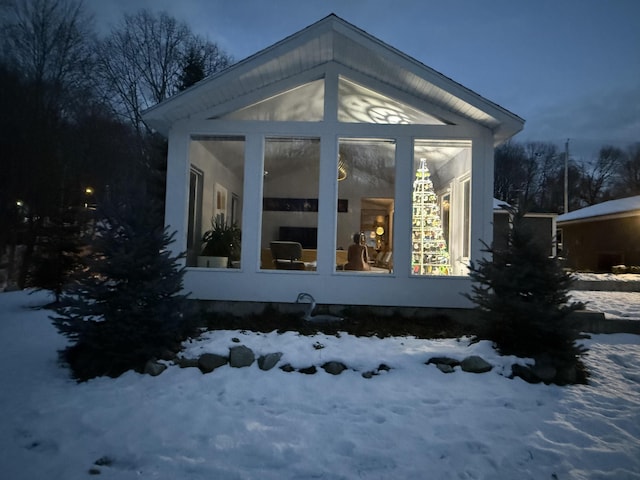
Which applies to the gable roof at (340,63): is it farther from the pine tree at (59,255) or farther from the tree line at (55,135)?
the tree line at (55,135)

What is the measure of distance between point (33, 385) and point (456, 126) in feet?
22.2

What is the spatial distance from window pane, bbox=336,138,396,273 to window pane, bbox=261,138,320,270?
17.7 inches

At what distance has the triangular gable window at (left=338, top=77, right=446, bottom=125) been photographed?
6848mm

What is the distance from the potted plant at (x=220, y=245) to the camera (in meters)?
7.01

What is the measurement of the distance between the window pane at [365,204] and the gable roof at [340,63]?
3.66ft

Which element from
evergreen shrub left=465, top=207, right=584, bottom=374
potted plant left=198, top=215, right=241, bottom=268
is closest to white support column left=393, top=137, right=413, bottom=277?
evergreen shrub left=465, top=207, right=584, bottom=374

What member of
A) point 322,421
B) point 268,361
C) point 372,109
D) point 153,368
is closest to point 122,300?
point 153,368

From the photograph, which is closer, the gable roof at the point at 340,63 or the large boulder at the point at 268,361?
the large boulder at the point at 268,361

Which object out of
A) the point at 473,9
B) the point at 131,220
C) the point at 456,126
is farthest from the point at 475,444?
the point at 473,9

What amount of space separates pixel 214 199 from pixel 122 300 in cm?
298

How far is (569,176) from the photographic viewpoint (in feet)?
126

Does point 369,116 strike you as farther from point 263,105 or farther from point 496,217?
point 496,217

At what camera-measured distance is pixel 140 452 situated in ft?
9.57

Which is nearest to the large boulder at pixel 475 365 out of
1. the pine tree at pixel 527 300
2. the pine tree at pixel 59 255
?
the pine tree at pixel 527 300
